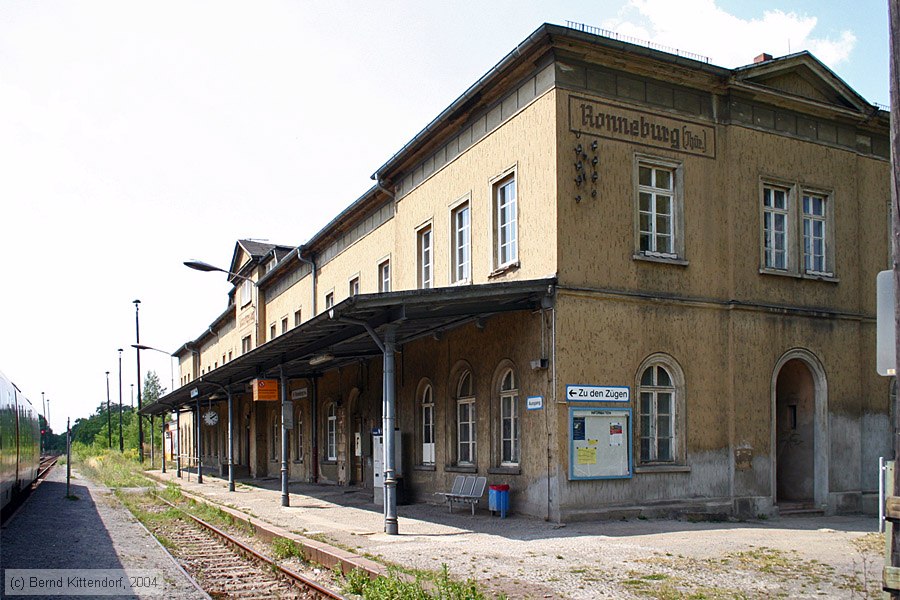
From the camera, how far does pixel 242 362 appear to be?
66.4 feet

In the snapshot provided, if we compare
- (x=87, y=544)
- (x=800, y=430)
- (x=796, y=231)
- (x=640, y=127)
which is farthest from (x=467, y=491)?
(x=796, y=231)

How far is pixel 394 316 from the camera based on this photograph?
12.7m

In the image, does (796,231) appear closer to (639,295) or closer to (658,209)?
(658,209)

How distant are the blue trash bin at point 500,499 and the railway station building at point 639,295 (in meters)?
0.31

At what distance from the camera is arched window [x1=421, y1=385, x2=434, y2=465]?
58.9ft

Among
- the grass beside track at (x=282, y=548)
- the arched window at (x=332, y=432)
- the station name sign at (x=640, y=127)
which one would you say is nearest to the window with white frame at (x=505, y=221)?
the station name sign at (x=640, y=127)

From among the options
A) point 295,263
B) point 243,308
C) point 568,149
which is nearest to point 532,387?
point 568,149

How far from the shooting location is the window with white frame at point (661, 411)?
571 inches

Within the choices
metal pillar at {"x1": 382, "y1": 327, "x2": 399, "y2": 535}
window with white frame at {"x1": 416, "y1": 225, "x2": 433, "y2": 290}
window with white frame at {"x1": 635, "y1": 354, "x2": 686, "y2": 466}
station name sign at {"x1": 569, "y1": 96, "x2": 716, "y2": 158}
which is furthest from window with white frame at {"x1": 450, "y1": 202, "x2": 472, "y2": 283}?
metal pillar at {"x1": 382, "y1": 327, "x2": 399, "y2": 535}

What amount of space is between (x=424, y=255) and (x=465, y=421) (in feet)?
14.4

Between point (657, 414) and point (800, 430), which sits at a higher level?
point (657, 414)

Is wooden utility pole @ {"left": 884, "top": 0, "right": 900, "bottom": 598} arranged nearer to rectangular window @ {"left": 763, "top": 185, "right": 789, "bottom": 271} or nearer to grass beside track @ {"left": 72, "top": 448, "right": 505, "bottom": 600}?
grass beside track @ {"left": 72, "top": 448, "right": 505, "bottom": 600}

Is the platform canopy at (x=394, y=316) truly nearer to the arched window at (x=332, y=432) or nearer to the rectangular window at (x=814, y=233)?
the arched window at (x=332, y=432)

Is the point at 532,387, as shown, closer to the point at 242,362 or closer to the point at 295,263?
the point at 242,362
